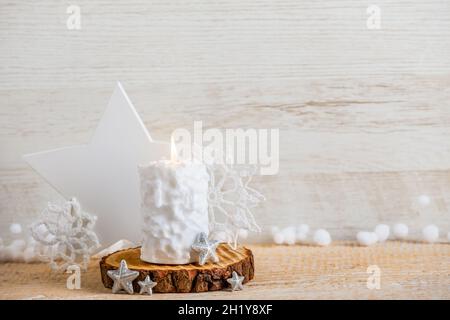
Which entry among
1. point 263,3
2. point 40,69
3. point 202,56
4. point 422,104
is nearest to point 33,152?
point 40,69

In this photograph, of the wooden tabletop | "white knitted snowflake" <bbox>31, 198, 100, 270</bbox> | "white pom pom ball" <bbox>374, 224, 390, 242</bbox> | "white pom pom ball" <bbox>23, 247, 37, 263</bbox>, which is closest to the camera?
the wooden tabletop

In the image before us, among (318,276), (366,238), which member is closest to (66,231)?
(318,276)

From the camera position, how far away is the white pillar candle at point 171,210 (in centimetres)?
112

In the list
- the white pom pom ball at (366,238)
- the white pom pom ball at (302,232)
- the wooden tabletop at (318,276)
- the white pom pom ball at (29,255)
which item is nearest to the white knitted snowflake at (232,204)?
the wooden tabletop at (318,276)

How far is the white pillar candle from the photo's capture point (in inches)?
44.0

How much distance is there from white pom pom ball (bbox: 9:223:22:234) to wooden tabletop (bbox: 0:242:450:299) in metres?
0.10

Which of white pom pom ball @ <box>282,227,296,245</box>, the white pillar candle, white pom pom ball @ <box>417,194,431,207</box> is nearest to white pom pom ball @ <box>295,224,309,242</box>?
white pom pom ball @ <box>282,227,296,245</box>

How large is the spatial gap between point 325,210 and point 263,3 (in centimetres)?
53

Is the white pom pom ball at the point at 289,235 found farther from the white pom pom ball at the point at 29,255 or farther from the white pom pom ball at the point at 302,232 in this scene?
the white pom pom ball at the point at 29,255

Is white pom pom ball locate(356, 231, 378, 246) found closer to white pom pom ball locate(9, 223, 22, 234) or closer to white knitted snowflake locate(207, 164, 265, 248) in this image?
white knitted snowflake locate(207, 164, 265, 248)

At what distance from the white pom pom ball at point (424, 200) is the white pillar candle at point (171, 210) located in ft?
2.05

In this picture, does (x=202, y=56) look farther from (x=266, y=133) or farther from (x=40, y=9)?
(x=40, y=9)

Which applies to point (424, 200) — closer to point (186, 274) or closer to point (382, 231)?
point (382, 231)

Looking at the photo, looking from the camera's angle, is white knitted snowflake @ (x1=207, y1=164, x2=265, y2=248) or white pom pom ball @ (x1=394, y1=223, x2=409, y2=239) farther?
white pom pom ball @ (x1=394, y1=223, x2=409, y2=239)
